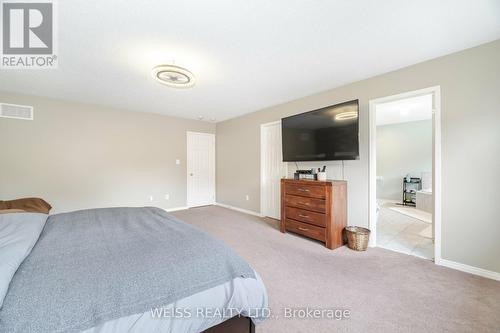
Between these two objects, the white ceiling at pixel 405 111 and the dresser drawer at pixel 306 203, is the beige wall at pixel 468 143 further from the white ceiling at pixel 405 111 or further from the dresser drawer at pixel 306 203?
the white ceiling at pixel 405 111

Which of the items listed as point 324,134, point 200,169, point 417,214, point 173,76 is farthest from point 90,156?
point 417,214

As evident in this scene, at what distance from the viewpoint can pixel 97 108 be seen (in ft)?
13.5

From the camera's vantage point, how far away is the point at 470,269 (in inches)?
83.4

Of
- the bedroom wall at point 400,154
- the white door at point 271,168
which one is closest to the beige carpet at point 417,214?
the bedroom wall at point 400,154

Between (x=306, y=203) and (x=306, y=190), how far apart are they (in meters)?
0.20

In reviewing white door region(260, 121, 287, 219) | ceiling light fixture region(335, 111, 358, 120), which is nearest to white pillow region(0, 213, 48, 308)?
ceiling light fixture region(335, 111, 358, 120)

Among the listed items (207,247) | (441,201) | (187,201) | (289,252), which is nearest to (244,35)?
(207,247)

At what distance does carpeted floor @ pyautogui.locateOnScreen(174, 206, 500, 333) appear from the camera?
1.46m

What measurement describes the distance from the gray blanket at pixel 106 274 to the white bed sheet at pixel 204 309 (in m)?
0.03

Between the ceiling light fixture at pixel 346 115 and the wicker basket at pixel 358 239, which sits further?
the ceiling light fixture at pixel 346 115

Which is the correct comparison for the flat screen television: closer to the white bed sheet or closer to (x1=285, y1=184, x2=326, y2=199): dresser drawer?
(x1=285, y1=184, x2=326, y2=199): dresser drawer

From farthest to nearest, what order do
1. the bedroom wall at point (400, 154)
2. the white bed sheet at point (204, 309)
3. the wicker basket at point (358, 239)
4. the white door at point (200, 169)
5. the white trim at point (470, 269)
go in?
the bedroom wall at point (400, 154) → the white door at point (200, 169) → the wicker basket at point (358, 239) → the white trim at point (470, 269) → the white bed sheet at point (204, 309)

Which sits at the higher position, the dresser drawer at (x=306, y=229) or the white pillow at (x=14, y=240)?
the white pillow at (x=14, y=240)

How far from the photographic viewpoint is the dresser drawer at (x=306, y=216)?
2.87m
